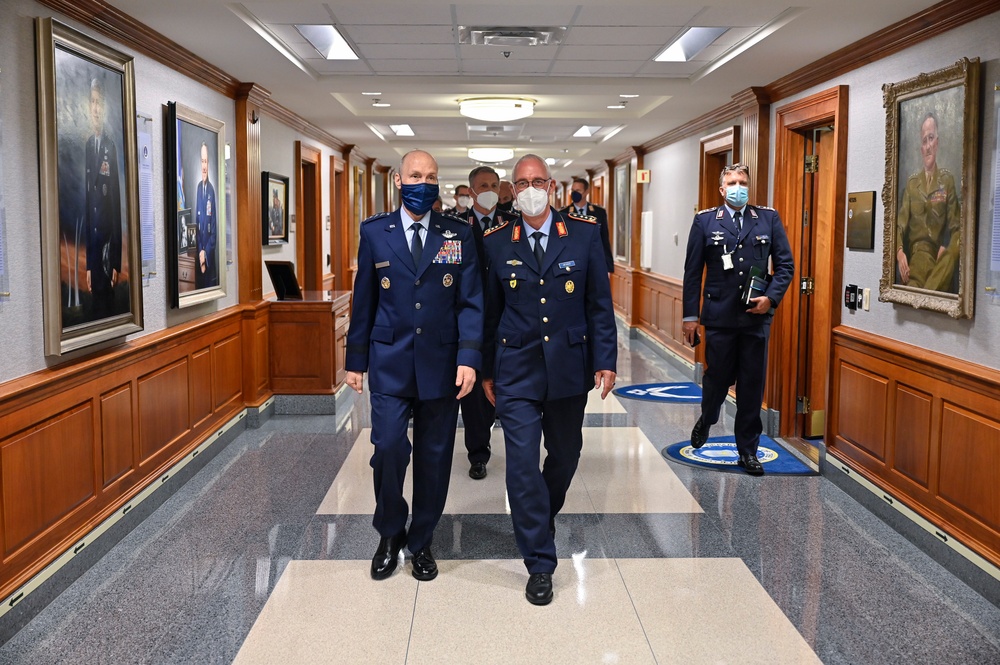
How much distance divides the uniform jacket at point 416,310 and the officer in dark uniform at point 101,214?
1426mm

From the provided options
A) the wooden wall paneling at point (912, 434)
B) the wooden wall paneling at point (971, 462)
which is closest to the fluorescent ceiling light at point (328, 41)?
the wooden wall paneling at point (912, 434)

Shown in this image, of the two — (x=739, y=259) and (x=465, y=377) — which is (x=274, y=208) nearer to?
(x=739, y=259)

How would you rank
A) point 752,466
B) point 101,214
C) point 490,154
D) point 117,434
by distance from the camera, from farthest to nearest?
point 490,154 → point 752,466 → point 117,434 → point 101,214

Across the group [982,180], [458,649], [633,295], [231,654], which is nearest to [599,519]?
[458,649]

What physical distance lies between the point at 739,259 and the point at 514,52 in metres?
2.17

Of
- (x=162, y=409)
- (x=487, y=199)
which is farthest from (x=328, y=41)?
(x=162, y=409)

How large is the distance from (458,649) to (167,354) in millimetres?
3026

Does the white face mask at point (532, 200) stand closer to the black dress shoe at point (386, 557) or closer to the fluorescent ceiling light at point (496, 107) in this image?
the black dress shoe at point (386, 557)

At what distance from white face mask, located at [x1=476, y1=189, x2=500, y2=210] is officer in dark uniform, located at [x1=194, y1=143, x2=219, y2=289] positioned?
1.94 meters

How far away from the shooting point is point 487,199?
554 centimetres

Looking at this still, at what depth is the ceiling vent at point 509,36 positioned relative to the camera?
5.64 m

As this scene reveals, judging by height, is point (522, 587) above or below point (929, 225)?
below

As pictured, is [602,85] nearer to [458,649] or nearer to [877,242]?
[877,242]

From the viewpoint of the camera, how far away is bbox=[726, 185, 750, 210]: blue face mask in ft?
18.4
